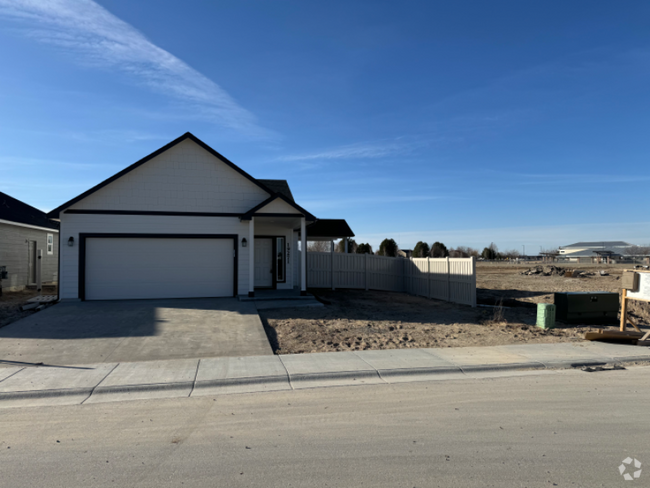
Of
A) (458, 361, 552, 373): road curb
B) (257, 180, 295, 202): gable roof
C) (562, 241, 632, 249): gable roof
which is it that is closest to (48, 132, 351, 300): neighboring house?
(257, 180, 295, 202): gable roof

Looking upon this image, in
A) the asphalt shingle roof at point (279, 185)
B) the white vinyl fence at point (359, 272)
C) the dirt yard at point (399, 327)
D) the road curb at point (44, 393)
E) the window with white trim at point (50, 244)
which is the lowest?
the road curb at point (44, 393)

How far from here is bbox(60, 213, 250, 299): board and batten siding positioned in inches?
598

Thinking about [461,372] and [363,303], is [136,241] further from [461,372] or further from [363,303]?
[461,372]

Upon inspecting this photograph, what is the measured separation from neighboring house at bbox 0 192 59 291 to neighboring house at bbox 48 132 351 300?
15.7ft

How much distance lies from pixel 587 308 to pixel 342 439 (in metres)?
10.3

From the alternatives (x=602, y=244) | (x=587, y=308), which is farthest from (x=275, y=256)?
(x=602, y=244)

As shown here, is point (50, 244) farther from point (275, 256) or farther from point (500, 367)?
point (500, 367)

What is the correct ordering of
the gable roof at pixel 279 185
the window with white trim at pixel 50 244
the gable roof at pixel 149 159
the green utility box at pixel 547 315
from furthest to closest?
1. the window with white trim at pixel 50 244
2. the gable roof at pixel 279 185
3. the gable roof at pixel 149 159
4. the green utility box at pixel 547 315

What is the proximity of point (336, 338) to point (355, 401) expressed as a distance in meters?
4.00

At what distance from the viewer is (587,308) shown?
486 inches

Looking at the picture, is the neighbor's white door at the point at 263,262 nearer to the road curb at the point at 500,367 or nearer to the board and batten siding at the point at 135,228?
the board and batten siding at the point at 135,228

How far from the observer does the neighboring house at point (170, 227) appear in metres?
15.5

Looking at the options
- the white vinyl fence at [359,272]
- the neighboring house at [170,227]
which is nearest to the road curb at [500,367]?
the neighboring house at [170,227]

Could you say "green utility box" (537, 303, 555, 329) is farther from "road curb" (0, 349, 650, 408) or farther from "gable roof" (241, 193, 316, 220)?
"gable roof" (241, 193, 316, 220)
